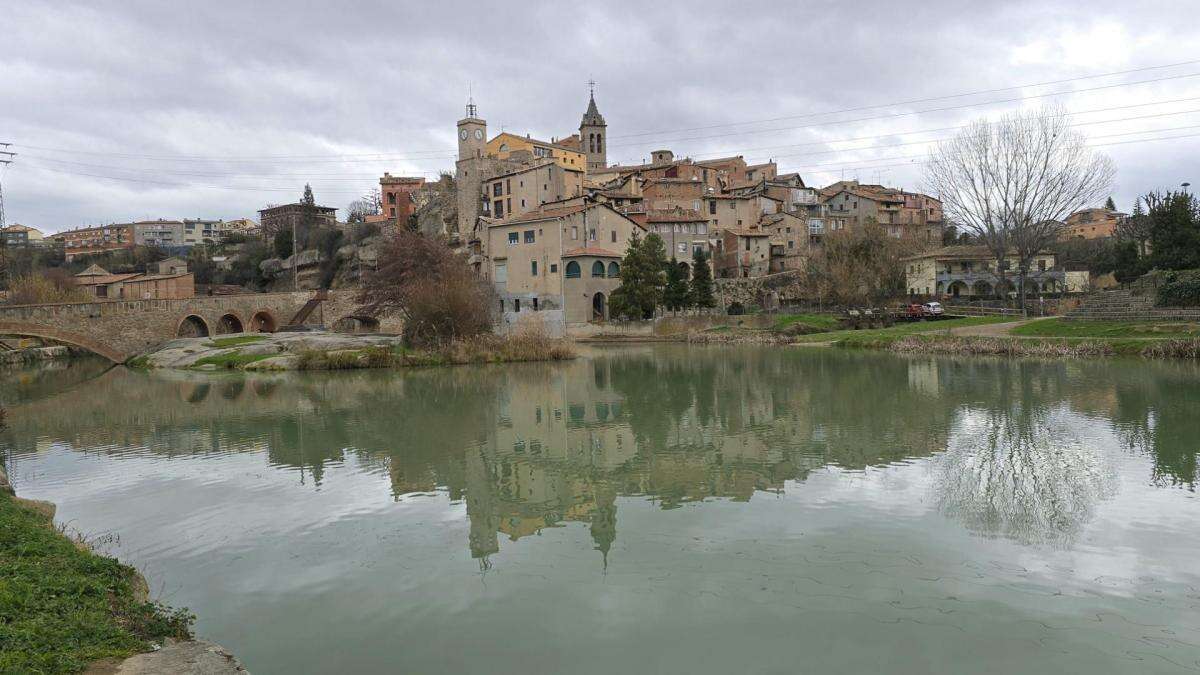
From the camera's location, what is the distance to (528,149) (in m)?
76.7

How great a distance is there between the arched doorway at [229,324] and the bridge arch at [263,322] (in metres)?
1.07

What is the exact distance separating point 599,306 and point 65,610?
54038 mm

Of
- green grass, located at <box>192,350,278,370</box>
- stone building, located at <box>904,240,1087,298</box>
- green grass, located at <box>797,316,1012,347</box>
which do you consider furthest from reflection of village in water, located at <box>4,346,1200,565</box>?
stone building, located at <box>904,240,1087,298</box>

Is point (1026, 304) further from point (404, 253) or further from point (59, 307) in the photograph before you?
point (59, 307)

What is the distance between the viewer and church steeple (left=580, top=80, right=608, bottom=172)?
9612 centimetres

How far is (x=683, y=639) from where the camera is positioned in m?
6.55

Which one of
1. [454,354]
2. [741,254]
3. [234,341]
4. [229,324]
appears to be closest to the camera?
[454,354]

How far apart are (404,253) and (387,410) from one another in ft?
82.1

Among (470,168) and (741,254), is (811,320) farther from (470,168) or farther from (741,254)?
(470,168)

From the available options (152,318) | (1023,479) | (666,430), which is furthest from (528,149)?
(1023,479)

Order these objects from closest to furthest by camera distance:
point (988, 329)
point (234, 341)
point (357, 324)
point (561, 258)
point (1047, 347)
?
point (1047, 347), point (988, 329), point (234, 341), point (561, 258), point (357, 324)

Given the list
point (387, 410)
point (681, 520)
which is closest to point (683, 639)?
point (681, 520)

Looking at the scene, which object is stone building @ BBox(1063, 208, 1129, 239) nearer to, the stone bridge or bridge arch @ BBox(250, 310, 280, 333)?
the stone bridge

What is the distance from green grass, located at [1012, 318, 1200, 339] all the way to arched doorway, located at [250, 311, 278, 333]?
4983 cm
